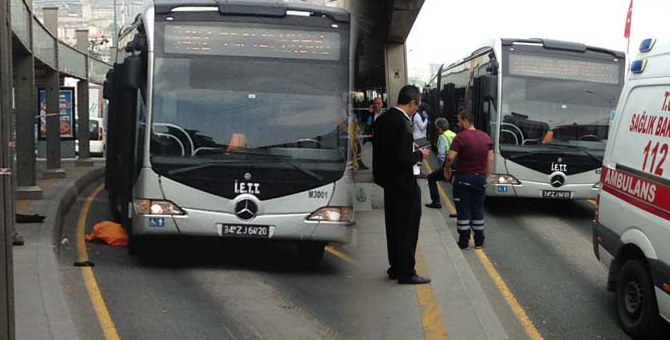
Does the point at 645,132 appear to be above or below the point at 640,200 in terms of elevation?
above

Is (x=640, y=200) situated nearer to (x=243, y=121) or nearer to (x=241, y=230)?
(x=241, y=230)

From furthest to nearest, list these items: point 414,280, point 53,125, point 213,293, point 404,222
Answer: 1. point 53,125
2. point 213,293
3. point 414,280
4. point 404,222

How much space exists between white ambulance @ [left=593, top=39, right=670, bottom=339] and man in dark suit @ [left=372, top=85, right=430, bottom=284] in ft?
5.72

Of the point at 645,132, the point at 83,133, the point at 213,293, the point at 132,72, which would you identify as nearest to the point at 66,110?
the point at 83,133

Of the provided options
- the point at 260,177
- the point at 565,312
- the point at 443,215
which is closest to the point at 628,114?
the point at 565,312

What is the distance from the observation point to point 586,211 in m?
14.3

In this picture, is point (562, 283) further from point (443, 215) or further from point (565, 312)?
point (443, 215)

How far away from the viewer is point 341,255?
9.70 m

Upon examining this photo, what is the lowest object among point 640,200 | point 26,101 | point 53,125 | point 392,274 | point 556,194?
point 392,274

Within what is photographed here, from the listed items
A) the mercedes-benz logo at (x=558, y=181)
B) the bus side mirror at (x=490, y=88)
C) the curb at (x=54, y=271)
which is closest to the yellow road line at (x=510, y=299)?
the mercedes-benz logo at (x=558, y=181)

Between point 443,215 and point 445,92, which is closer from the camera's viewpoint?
point 443,215

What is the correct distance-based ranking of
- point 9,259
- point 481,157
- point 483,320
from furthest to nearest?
point 481,157, point 483,320, point 9,259

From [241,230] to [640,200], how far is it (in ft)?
12.8

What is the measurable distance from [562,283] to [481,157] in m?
1.95
